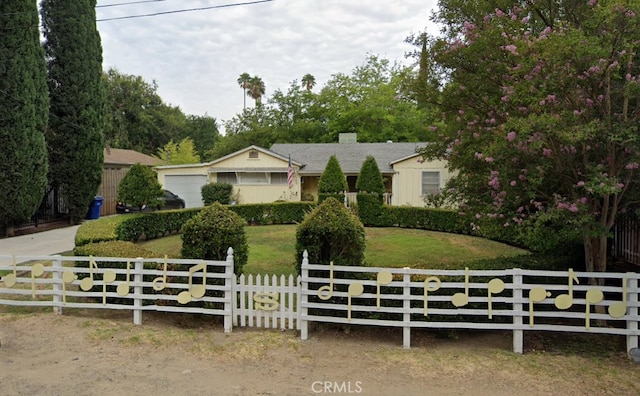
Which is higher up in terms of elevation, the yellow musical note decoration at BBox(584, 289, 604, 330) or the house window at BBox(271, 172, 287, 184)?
the house window at BBox(271, 172, 287, 184)

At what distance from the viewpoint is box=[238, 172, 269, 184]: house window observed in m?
21.0

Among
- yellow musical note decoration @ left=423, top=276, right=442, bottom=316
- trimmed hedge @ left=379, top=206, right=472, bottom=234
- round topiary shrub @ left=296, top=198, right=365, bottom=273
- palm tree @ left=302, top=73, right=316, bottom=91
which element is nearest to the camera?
yellow musical note decoration @ left=423, top=276, right=442, bottom=316

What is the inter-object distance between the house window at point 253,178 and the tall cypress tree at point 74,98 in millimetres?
6758

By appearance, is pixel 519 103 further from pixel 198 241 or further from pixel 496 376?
pixel 198 241

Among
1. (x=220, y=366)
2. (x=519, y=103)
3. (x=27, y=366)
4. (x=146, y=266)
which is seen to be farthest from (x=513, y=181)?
(x=27, y=366)

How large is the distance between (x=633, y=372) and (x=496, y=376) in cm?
157

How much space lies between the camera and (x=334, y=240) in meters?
5.70

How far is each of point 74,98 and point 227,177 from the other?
7822mm

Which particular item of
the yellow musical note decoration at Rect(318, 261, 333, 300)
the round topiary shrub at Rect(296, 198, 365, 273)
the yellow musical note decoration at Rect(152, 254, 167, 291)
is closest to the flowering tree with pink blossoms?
the round topiary shrub at Rect(296, 198, 365, 273)

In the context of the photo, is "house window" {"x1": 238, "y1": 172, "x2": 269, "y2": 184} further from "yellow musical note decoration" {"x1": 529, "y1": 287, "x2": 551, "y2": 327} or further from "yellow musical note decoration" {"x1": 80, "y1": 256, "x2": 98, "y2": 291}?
"yellow musical note decoration" {"x1": 529, "y1": 287, "x2": 551, "y2": 327}

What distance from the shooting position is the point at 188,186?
2164 cm

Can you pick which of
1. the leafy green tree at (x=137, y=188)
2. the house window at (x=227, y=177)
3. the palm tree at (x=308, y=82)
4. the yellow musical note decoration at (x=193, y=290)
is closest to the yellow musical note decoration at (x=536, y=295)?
the yellow musical note decoration at (x=193, y=290)

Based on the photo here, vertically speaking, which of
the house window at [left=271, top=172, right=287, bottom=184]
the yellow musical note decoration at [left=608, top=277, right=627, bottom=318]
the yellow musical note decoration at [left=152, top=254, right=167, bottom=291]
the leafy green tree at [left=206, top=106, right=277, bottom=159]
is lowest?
the yellow musical note decoration at [left=608, top=277, right=627, bottom=318]

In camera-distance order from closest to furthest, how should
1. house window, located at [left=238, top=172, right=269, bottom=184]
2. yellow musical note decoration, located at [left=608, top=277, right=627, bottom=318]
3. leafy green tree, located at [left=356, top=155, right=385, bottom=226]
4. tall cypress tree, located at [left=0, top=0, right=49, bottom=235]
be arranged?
yellow musical note decoration, located at [left=608, top=277, right=627, bottom=318], tall cypress tree, located at [left=0, top=0, right=49, bottom=235], leafy green tree, located at [left=356, top=155, right=385, bottom=226], house window, located at [left=238, top=172, right=269, bottom=184]
